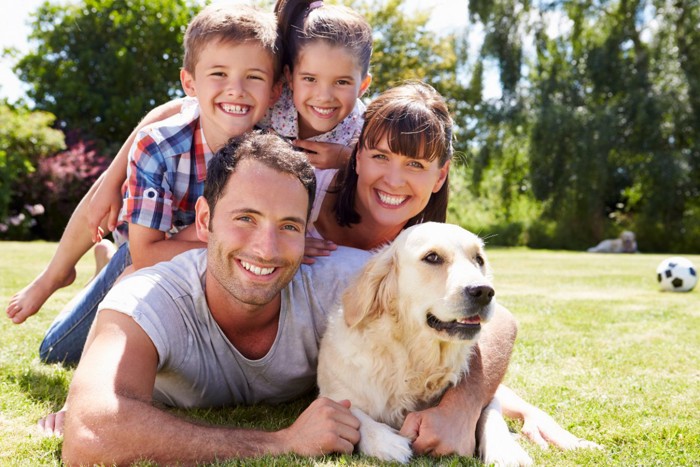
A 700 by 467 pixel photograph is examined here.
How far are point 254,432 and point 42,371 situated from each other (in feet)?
7.62

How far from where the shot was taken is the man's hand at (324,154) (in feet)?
14.3

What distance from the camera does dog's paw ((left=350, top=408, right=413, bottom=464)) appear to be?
271 cm

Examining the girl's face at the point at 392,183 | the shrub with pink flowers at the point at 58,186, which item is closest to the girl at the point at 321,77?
the girl's face at the point at 392,183

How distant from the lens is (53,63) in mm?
27141

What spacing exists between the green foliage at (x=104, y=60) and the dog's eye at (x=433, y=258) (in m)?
25.1

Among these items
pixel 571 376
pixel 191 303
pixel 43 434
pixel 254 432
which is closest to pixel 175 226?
pixel 191 303

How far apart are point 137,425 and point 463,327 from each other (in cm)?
141

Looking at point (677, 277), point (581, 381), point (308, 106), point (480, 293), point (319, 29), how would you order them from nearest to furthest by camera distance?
point (480, 293) < point (319, 29) < point (308, 106) < point (581, 381) < point (677, 277)

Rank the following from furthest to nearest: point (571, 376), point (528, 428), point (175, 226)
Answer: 1. point (571, 376)
2. point (175, 226)
3. point (528, 428)

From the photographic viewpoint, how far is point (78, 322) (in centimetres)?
470

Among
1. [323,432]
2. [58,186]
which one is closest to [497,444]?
[323,432]

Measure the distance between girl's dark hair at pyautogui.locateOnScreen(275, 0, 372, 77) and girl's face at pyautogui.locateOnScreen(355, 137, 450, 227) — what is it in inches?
28.0

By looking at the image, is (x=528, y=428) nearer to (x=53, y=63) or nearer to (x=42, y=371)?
(x=42, y=371)

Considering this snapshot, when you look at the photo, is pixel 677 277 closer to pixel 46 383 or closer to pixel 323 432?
pixel 323 432
